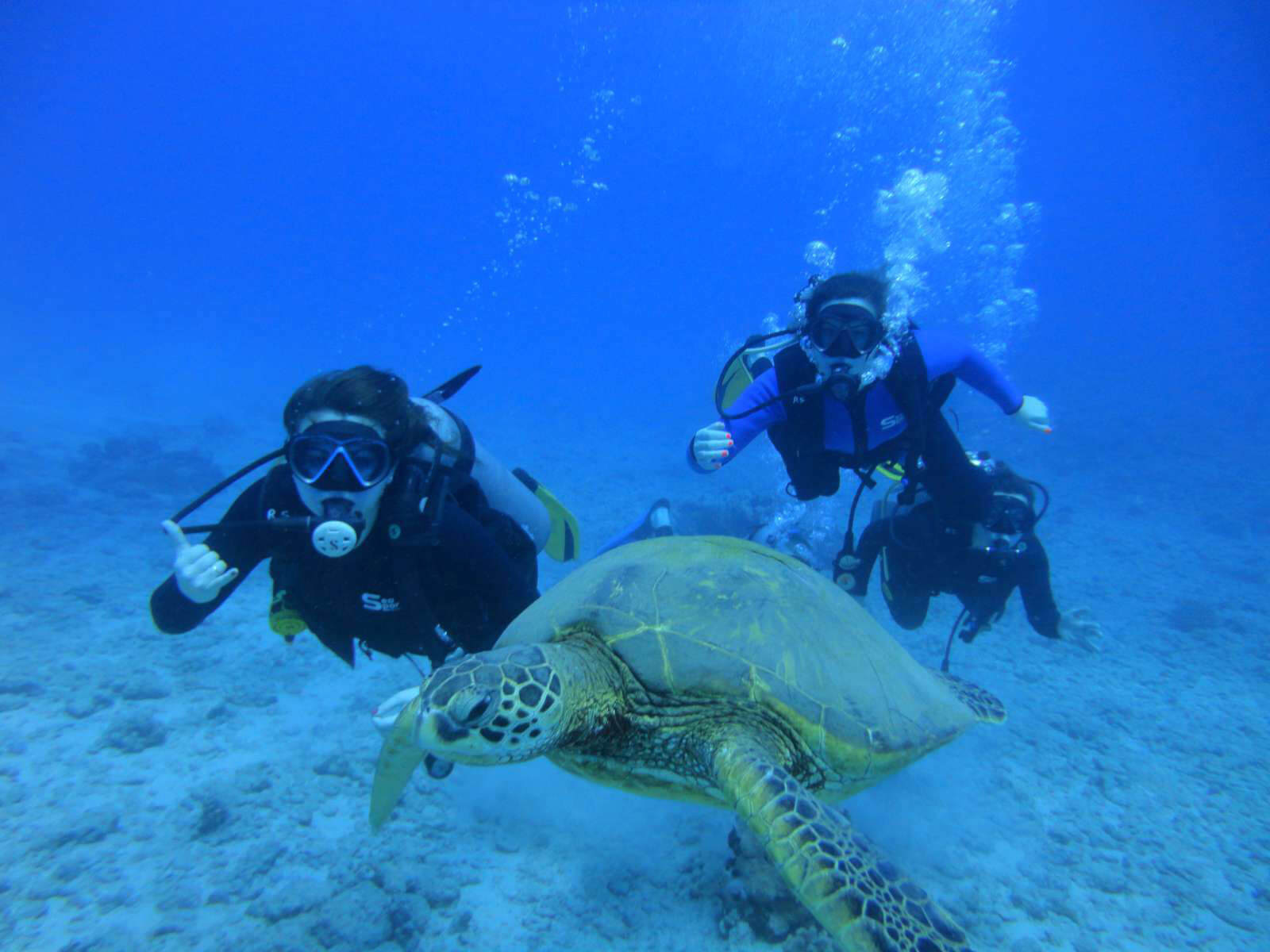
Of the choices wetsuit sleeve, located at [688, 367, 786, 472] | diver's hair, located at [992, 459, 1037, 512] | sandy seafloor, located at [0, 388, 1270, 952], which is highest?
diver's hair, located at [992, 459, 1037, 512]

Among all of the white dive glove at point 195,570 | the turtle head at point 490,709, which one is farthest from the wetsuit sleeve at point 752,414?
the white dive glove at point 195,570

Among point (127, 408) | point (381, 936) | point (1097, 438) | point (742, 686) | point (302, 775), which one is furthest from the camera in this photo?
point (127, 408)

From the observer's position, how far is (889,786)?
424 centimetres

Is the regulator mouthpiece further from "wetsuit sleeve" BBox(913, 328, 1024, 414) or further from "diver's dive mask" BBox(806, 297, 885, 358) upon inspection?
"wetsuit sleeve" BBox(913, 328, 1024, 414)

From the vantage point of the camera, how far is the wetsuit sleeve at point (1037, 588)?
5.24 m

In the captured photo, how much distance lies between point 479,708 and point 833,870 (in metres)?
1.28

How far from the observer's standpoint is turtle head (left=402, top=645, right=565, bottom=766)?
1.84m

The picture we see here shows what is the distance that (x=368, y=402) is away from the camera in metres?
2.94

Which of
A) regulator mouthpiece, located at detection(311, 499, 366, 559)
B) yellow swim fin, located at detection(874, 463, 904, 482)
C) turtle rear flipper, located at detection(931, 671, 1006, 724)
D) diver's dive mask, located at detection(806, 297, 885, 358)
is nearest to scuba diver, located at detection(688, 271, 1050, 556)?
diver's dive mask, located at detection(806, 297, 885, 358)

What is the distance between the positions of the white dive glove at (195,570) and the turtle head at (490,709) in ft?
4.36

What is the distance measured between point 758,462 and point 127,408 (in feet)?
83.5

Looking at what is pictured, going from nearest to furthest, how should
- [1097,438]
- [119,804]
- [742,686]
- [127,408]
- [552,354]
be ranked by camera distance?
[742,686]
[119,804]
[1097,438]
[127,408]
[552,354]

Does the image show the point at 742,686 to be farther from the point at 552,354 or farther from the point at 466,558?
the point at 552,354

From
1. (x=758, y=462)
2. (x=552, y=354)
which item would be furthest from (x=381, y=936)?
(x=552, y=354)
